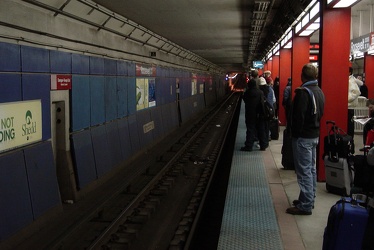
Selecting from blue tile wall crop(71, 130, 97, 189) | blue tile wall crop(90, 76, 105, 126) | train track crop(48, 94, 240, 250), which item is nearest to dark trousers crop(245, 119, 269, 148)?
train track crop(48, 94, 240, 250)

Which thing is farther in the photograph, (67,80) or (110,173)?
(110,173)

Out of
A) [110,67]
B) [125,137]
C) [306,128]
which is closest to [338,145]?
[306,128]

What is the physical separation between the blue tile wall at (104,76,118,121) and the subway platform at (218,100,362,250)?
110 inches

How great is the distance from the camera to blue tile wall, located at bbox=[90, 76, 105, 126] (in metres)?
7.64

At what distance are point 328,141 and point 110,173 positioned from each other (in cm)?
444

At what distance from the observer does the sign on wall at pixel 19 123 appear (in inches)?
Answer: 185

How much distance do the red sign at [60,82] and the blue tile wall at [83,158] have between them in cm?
85

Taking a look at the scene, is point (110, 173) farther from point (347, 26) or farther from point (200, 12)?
point (347, 26)

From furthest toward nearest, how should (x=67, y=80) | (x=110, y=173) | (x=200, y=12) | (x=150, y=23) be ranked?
(x=150, y=23)
(x=200, y=12)
(x=110, y=173)
(x=67, y=80)

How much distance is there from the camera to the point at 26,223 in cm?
505

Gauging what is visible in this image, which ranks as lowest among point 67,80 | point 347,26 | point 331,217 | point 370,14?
point 331,217

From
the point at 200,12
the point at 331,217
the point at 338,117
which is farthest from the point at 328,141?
the point at 200,12

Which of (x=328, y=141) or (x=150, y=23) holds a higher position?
(x=150, y=23)

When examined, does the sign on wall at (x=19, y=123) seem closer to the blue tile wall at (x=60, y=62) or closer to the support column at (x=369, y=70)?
the blue tile wall at (x=60, y=62)
